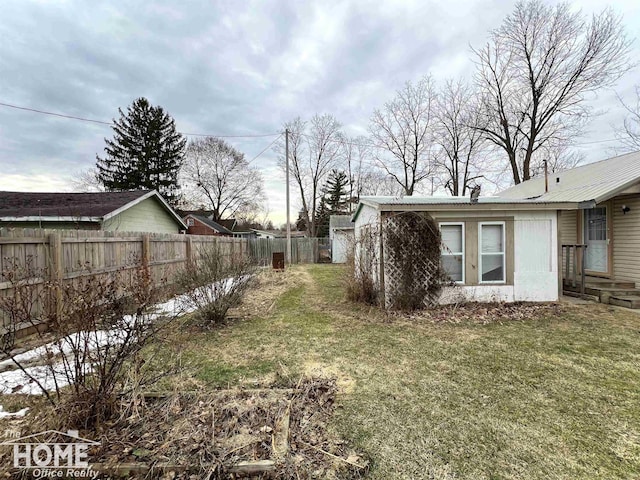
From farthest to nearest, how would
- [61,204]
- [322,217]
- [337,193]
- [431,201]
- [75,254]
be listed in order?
1. [322,217]
2. [337,193]
3. [61,204]
4. [431,201]
5. [75,254]

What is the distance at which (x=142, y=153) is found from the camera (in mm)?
27078

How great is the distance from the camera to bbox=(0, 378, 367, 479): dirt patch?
2095 millimetres

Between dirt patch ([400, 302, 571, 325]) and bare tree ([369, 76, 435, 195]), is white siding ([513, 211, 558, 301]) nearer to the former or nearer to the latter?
dirt patch ([400, 302, 571, 325])

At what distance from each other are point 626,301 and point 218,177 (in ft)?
107

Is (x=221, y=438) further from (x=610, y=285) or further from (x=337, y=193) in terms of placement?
(x=337, y=193)

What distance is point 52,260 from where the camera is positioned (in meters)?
5.28

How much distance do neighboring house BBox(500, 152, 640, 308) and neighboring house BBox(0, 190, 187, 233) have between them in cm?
1260

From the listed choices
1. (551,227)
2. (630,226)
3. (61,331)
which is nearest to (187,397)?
(61,331)

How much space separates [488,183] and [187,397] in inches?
1082

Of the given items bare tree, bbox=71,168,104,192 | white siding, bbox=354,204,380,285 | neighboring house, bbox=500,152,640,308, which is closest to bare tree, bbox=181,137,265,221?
bare tree, bbox=71,168,104,192

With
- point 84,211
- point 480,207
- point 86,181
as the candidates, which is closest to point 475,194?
point 480,207

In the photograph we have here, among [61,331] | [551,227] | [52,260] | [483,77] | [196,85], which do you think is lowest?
[61,331]

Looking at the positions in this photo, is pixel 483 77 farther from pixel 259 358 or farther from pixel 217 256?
pixel 259 358

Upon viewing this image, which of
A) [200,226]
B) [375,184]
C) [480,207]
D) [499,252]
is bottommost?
[499,252]
